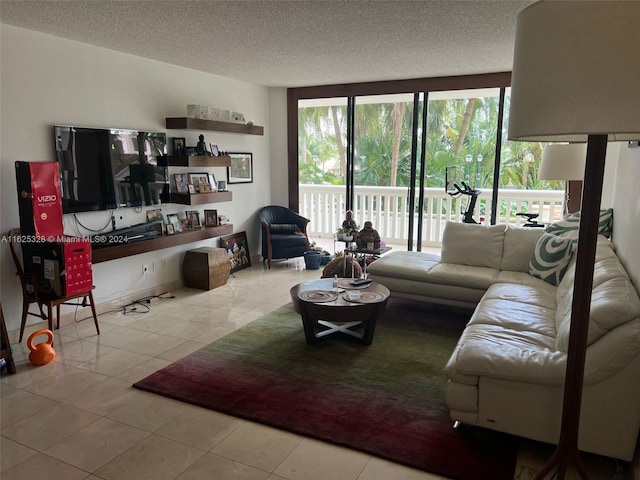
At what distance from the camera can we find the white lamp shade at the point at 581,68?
130 cm

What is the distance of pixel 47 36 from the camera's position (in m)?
3.68

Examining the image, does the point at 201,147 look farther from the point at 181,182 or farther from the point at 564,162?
the point at 564,162

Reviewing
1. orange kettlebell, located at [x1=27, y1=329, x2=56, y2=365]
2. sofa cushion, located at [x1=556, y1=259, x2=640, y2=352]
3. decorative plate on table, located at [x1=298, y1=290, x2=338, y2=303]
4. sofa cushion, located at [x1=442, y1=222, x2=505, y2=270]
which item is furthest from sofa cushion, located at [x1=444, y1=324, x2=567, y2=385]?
orange kettlebell, located at [x1=27, y1=329, x2=56, y2=365]

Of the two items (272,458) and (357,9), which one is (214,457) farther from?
A: (357,9)

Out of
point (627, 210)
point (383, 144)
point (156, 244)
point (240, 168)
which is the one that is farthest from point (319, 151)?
point (627, 210)

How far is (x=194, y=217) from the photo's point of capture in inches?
206

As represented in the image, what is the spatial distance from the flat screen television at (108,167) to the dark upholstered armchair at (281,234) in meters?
1.67

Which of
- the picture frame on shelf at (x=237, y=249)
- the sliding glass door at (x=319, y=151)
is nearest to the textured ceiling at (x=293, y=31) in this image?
the picture frame on shelf at (x=237, y=249)

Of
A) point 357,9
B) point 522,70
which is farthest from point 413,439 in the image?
point 357,9

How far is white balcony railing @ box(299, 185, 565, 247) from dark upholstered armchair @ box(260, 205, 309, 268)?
106 cm

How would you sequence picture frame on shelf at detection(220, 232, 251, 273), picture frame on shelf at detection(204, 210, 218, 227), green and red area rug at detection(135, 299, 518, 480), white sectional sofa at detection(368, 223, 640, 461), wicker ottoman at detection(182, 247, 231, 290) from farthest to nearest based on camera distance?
picture frame on shelf at detection(220, 232, 251, 273)
picture frame on shelf at detection(204, 210, 218, 227)
wicker ottoman at detection(182, 247, 231, 290)
green and red area rug at detection(135, 299, 518, 480)
white sectional sofa at detection(368, 223, 640, 461)

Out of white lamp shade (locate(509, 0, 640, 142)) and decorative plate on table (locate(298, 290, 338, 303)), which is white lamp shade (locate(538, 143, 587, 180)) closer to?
decorative plate on table (locate(298, 290, 338, 303))

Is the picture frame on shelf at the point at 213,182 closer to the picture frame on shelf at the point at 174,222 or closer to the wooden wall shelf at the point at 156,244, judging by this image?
the wooden wall shelf at the point at 156,244

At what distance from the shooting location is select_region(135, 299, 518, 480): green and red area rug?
228cm
